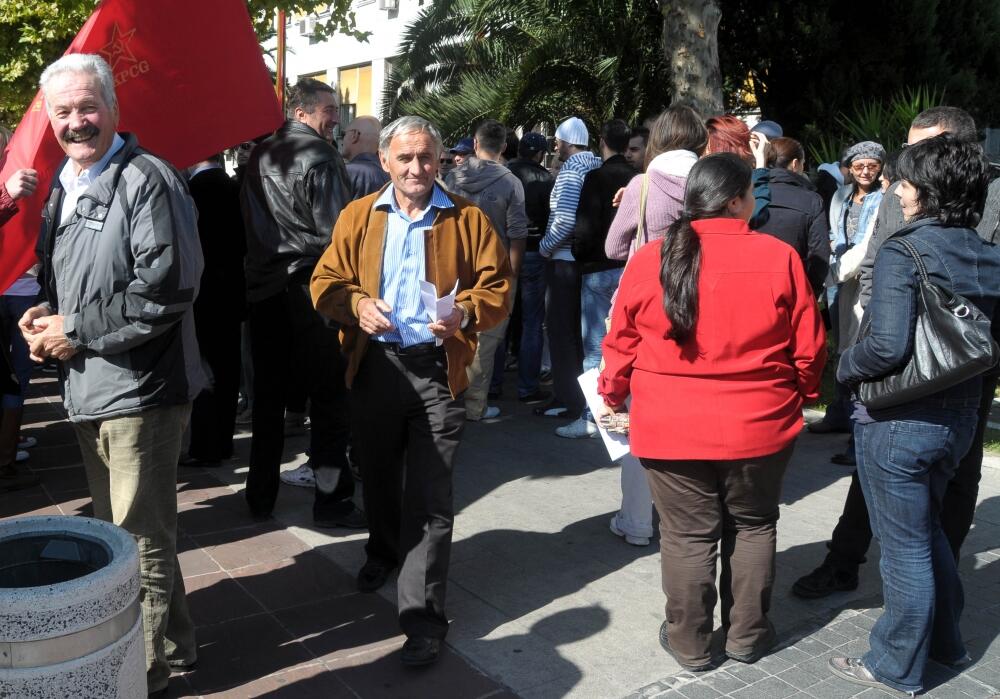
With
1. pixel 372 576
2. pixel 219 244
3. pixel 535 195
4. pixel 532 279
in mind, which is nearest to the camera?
pixel 372 576

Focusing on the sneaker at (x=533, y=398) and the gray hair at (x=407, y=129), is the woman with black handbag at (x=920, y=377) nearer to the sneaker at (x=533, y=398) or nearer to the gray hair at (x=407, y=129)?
the gray hair at (x=407, y=129)

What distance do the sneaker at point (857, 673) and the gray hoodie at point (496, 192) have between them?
170 inches

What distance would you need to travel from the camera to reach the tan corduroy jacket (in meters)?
4.09

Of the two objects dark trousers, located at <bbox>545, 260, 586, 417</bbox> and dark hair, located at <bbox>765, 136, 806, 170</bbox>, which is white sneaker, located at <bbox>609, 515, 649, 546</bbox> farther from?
dark hair, located at <bbox>765, 136, 806, 170</bbox>

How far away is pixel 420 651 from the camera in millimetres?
3908

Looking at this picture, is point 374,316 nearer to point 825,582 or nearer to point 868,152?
point 825,582

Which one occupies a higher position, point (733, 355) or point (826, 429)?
point (733, 355)

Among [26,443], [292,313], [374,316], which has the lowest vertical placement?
[26,443]

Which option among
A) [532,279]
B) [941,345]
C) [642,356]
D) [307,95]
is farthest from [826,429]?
[307,95]

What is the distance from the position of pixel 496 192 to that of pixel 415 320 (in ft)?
11.8

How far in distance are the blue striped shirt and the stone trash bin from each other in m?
1.54

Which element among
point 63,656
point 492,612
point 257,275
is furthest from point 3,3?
point 63,656

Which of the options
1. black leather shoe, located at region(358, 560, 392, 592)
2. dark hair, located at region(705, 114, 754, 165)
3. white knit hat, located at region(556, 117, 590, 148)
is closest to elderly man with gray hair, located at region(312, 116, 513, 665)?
black leather shoe, located at region(358, 560, 392, 592)

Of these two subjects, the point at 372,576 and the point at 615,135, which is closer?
the point at 372,576
